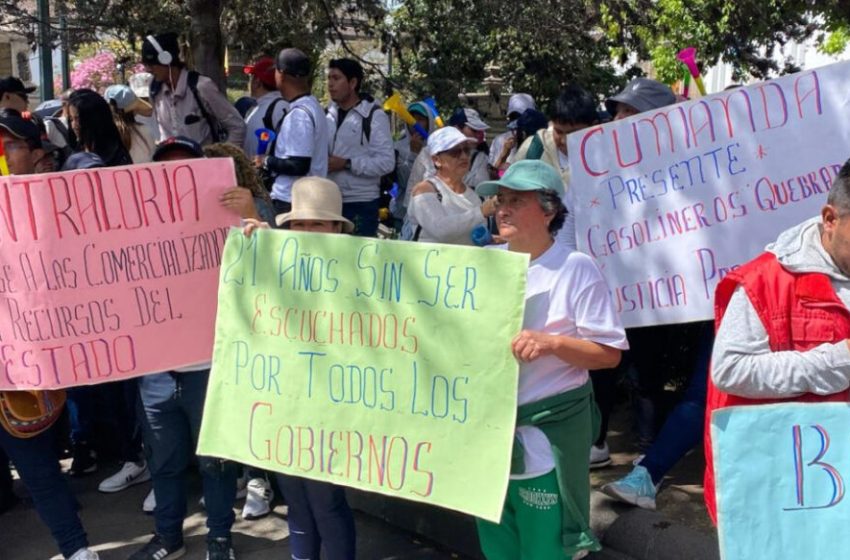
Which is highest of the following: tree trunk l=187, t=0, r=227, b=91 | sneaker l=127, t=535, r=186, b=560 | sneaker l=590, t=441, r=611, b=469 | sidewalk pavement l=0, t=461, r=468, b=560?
tree trunk l=187, t=0, r=227, b=91

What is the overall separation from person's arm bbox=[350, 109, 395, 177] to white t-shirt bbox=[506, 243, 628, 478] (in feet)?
10.1

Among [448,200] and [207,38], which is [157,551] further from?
[207,38]

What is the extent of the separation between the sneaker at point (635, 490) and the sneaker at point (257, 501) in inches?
64.3

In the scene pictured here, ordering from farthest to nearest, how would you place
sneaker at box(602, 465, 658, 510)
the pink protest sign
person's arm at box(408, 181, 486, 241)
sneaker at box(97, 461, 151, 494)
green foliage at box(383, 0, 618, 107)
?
1. green foliage at box(383, 0, 618, 107)
2. sneaker at box(97, 461, 151, 494)
3. person's arm at box(408, 181, 486, 241)
4. sneaker at box(602, 465, 658, 510)
5. the pink protest sign

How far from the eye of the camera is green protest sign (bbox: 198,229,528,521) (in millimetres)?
3162

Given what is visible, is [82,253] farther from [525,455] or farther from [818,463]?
[818,463]

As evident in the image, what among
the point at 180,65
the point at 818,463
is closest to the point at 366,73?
the point at 180,65

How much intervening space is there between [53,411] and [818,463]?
117 inches

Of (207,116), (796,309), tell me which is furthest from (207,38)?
(796,309)

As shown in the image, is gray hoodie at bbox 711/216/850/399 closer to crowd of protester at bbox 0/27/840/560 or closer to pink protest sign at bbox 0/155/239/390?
crowd of protester at bbox 0/27/840/560

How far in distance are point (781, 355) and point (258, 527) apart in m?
2.97

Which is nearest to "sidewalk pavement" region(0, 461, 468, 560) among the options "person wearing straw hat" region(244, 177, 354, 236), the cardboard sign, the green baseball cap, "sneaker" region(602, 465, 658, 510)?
"sneaker" region(602, 465, 658, 510)

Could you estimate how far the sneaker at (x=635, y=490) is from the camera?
442 centimetres

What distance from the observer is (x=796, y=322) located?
2697mm
